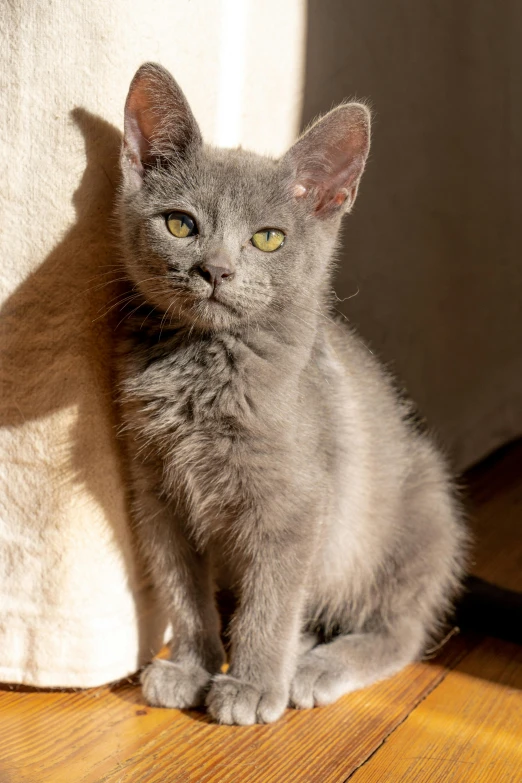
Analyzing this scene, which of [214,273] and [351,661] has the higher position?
[214,273]

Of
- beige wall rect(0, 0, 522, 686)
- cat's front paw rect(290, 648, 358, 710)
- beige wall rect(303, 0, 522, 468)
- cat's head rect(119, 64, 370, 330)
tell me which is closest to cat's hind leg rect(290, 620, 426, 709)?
cat's front paw rect(290, 648, 358, 710)

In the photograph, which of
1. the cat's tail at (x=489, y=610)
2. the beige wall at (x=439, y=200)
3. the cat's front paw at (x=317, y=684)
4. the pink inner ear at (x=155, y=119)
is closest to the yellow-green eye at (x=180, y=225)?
the pink inner ear at (x=155, y=119)

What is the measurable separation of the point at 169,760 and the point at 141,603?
0.30 metres

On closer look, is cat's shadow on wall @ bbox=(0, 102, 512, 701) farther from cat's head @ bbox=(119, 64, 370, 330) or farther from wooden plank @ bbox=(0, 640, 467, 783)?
wooden plank @ bbox=(0, 640, 467, 783)

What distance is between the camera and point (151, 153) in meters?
1.19

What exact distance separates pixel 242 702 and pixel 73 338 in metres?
0.58

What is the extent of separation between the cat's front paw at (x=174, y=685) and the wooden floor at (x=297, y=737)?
2 cm

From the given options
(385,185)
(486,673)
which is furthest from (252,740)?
(385,185)

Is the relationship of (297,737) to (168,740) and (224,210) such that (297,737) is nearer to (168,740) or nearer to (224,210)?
(168,740)

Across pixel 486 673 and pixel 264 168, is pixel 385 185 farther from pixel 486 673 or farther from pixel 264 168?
pixel 486 673

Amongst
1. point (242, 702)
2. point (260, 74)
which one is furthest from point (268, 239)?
point (242, 702)

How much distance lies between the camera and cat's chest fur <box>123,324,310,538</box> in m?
1.16

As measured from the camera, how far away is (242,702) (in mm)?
1183

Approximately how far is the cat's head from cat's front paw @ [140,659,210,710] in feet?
1.74
